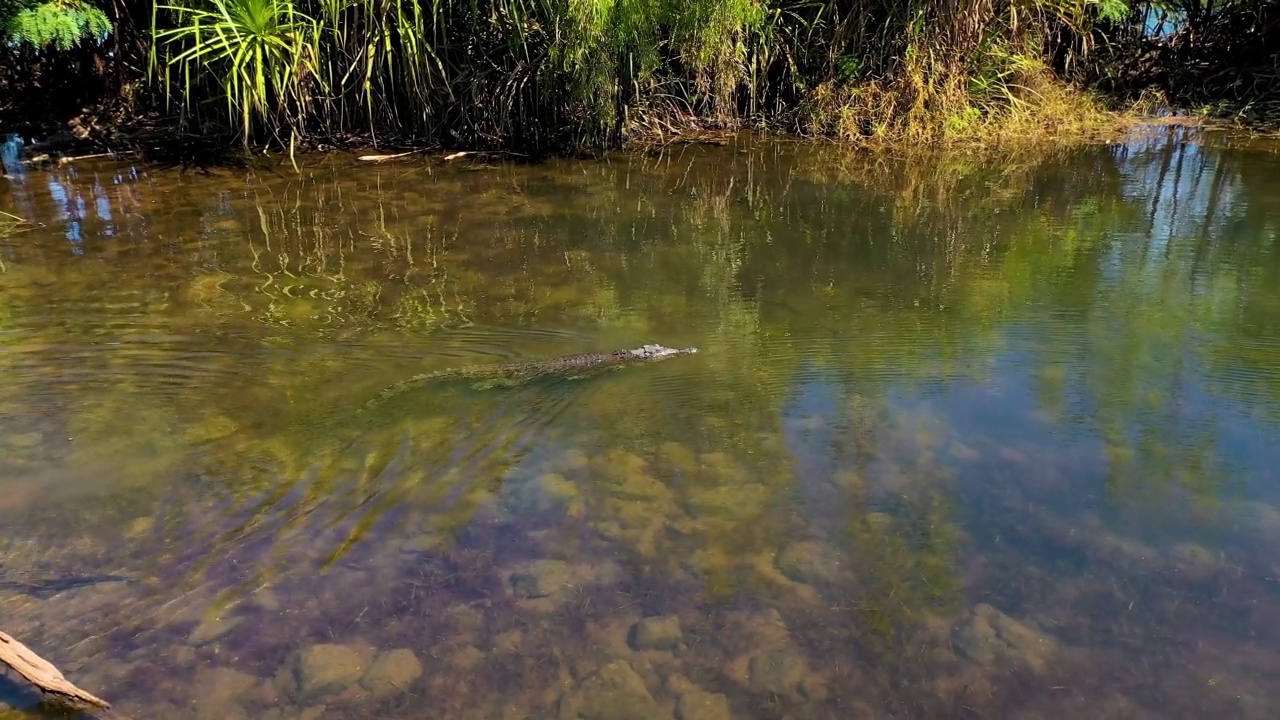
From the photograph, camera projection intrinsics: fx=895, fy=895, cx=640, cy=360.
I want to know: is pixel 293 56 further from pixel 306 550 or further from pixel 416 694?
pixel 416 694

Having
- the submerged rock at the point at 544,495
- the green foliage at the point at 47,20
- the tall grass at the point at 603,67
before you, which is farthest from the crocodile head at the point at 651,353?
the green foliage at the point at 47,20

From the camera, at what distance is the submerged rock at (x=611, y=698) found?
7.57ft

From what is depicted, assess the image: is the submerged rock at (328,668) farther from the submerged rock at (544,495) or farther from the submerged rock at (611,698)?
the submerged rock at (544,495)

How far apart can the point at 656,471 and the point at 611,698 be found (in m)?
1.04

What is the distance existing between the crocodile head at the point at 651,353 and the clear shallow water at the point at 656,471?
80 mm

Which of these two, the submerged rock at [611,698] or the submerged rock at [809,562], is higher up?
the submerged rock at [809,562]

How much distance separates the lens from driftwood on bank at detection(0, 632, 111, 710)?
7.10ft

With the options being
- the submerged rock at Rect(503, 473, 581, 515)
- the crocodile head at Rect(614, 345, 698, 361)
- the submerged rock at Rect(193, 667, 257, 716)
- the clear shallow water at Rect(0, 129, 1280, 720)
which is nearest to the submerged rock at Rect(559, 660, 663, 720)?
the clear shallow water at Rect(0, 129, 1280, 720)

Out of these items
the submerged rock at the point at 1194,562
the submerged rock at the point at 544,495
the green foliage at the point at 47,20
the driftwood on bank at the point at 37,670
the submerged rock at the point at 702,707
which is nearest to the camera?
the driftwood on bank at the point at 37,670

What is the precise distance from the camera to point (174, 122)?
8.15 meters

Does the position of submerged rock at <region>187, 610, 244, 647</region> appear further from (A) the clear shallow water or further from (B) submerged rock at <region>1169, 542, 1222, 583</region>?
(B) submerged rock at <region>1169, 542, 1222, 583</region>

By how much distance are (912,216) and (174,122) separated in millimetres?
6541

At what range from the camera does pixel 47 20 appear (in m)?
6.48

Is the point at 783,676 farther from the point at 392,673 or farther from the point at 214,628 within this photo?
the point at 214,628
